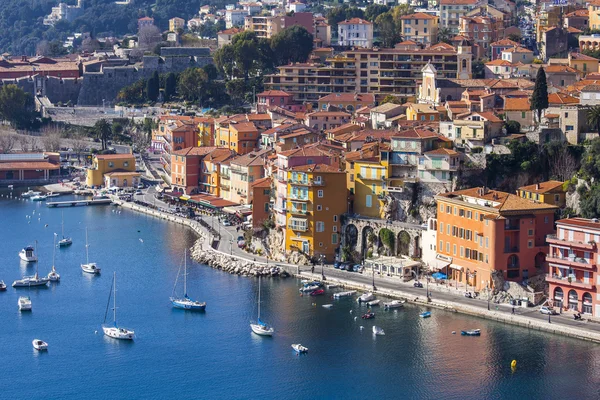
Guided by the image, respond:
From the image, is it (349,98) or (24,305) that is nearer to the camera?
(24,305)

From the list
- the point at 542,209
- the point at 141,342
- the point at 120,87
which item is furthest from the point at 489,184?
the point at 120,87

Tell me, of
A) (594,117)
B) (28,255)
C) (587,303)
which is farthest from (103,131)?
(587,303)

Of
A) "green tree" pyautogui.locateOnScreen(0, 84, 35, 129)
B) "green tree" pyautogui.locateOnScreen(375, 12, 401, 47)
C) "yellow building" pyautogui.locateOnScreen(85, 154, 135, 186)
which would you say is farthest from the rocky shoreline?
"green tree" pyautogui.locateOnScreen(0, 84, 35, 129)

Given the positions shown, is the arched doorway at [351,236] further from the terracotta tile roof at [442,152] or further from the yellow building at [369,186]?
the terracotta tile roof at [442,152]

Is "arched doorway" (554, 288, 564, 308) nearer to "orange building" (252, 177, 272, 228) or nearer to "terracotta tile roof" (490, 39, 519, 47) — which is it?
"orange building" (252, 177, 272, 228)

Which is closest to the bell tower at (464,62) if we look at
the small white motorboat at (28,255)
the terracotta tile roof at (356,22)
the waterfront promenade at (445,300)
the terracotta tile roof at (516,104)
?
the terracotta tile roof at (516,104)

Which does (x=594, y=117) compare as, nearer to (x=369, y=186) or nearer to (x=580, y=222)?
(x=369, y=186)
